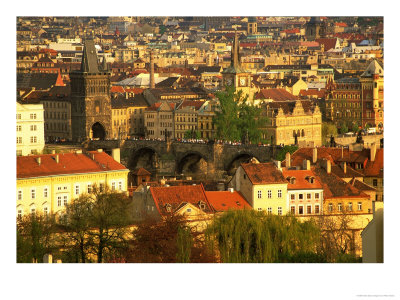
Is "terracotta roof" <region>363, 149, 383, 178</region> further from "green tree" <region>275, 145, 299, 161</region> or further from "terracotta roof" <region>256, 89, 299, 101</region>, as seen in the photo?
"terracotta roof" <region>256, 89, 299, 101</region>

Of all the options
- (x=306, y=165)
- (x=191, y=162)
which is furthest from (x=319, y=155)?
(x=191, y=162)

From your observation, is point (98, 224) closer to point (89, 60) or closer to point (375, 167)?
point (375, 167)

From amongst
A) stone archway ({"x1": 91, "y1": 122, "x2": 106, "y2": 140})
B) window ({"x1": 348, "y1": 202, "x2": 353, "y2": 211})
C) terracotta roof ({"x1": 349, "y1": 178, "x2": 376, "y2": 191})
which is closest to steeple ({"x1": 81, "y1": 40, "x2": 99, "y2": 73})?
stone archway ({"x1": 91, "y1": 122, "x2": 106, "y2": 140})

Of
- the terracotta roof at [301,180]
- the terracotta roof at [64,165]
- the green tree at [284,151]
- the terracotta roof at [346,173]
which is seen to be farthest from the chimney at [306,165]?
the green tree at [284,151]

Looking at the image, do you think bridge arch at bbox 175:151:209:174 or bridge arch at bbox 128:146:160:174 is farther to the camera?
bridge arch at bbox 128:146:160:174

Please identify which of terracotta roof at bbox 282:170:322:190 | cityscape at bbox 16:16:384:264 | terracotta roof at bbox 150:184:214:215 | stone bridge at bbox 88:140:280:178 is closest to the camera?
cityscape at bbox 16:16:384:264

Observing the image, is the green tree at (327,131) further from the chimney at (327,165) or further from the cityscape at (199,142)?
the chimney at (327,165)

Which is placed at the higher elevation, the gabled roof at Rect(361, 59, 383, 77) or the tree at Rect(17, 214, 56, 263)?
the gabled roof at Rect(361, 59, 383, 77)

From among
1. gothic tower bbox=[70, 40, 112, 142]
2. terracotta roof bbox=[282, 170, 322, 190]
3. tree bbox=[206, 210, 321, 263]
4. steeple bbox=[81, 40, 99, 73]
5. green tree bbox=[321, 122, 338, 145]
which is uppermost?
steeple bbox=[81, 40, 99, 73]
